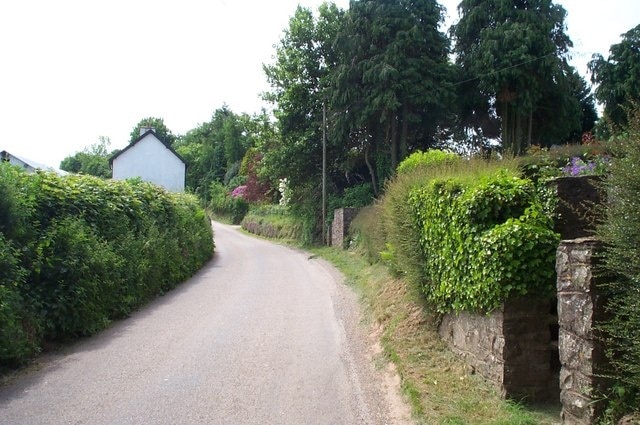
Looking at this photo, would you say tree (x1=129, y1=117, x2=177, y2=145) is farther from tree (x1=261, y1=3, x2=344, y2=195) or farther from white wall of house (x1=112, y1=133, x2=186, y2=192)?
tree (x1=261, y1=3, x2=344, y2=195)

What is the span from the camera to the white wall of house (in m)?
42.7

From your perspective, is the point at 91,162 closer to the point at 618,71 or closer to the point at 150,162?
the point at 150,162

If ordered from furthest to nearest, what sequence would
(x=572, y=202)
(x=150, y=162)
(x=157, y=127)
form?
(x=157, y=127) < (x=150, y=162) < (x=572, y=202)

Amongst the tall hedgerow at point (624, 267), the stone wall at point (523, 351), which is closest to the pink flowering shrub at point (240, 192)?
the stone wall at point (523, 351)

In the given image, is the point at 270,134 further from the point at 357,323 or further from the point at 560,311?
the point at 560,311

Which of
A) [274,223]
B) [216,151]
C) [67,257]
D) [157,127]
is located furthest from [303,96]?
[157,127]

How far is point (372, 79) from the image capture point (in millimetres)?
23859

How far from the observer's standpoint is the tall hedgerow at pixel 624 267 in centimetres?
388

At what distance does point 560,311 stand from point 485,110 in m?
24.4

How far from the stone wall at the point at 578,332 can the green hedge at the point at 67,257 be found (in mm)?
6406

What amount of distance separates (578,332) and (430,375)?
2410mm

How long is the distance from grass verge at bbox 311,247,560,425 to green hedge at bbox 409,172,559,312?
0.60m

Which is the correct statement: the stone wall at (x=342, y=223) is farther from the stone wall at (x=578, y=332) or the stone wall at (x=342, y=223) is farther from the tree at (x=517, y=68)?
the stone wall at (x=578, y=332)

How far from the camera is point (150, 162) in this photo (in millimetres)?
42969
